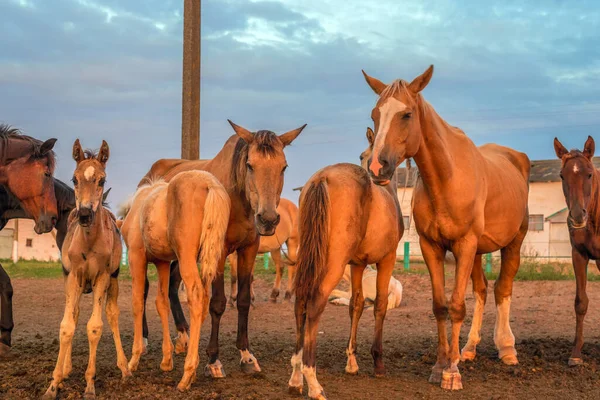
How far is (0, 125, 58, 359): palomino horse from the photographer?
7.98m

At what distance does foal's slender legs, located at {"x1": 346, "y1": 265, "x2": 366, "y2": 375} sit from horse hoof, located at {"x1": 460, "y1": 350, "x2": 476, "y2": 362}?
1.53 m

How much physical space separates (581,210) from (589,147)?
0.90 meters

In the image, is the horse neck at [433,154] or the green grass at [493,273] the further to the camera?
the green grass at [493,273]

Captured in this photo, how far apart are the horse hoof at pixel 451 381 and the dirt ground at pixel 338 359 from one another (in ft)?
0.28

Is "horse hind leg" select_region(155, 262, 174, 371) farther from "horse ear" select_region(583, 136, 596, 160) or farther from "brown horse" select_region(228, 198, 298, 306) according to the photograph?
"brown horse" select_region(228, 198, 298, 306)

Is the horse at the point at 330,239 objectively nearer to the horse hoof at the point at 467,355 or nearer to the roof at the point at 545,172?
the horse hoof at the point at 467,355

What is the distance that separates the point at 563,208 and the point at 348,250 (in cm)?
3253

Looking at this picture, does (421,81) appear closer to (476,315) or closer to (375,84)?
(375,84)

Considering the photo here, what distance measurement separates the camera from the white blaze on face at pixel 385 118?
589 centimetres

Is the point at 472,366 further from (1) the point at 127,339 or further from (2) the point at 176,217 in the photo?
(1) the point at 127,339

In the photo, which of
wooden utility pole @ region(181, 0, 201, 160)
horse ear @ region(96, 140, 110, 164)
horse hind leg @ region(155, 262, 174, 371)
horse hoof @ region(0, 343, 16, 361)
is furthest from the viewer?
wooden utility pole @ region(181, 0, 201, 160)

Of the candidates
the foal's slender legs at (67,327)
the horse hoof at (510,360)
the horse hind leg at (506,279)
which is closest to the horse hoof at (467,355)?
the horse hoof at (510,360)

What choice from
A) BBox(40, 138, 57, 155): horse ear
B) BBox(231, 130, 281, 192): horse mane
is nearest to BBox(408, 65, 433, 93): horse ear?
BBox(231, 130, 281, 192): horse mane

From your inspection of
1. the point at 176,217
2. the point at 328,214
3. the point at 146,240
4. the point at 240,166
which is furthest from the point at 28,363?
the point at 328,214
